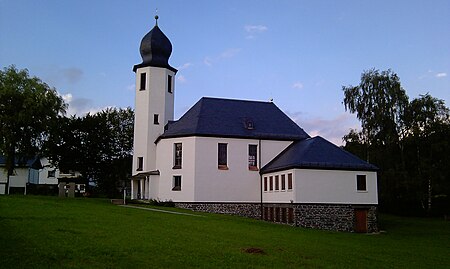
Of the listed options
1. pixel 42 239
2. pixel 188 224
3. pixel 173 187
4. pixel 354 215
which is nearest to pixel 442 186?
pixel 354 215

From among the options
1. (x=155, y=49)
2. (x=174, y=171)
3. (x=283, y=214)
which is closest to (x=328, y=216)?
(x=283, y=214)

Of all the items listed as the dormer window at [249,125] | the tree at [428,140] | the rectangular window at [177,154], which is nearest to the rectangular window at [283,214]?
the dormer window at [249,125]

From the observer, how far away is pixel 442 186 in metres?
46.7

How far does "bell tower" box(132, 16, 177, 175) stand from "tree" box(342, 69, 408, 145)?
64.0 ft

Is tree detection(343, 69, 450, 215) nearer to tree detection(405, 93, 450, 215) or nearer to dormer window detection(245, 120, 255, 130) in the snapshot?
tree detection(405, 93, 450, 215)

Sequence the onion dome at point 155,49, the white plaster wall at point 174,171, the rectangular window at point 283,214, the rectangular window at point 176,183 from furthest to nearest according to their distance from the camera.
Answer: the onion dome at point 155,49
the rectangular window at point 176,183
the white plaster wall at point 174,171
the rectangular window at point 283,214

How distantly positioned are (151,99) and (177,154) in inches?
248

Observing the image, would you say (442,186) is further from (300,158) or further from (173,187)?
(173,187)

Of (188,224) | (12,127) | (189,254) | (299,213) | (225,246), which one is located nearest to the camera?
(189,254)

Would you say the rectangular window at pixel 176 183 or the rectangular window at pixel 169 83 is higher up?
the rectangular window at pixel 169 83

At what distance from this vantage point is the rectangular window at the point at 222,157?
37.8 meters

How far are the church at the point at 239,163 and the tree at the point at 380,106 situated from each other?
9619mm

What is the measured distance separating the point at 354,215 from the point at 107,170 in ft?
114

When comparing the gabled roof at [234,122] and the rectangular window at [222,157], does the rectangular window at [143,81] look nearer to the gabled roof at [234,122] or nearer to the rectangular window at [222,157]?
the gabled roof at [234,122]
